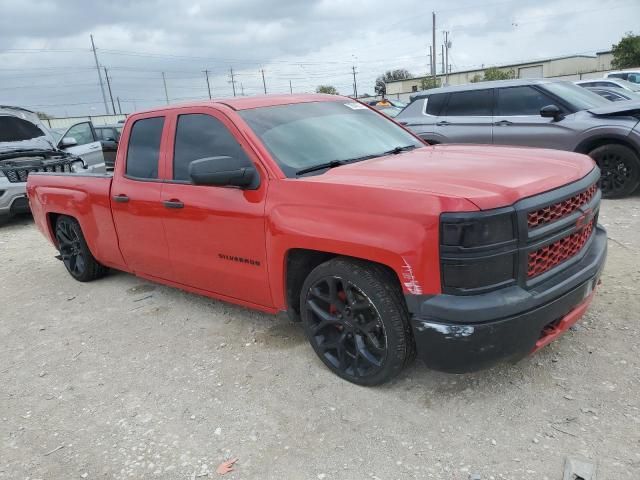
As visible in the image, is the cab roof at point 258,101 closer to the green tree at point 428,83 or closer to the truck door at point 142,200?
the truck door at point 142,200

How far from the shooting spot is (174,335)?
4059mm

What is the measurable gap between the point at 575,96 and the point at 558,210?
18.8 feet

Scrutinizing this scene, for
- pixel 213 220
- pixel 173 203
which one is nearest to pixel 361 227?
pixel 213 220

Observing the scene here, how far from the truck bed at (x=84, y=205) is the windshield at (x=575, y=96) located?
20.0 feet

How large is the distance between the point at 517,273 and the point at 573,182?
71cm

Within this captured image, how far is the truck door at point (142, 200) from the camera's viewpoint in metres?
4.05

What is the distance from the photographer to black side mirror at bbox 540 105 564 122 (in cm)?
698

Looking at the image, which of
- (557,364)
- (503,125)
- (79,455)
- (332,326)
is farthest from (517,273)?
(503,125)

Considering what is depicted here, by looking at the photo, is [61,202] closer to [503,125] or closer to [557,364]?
[557,364]

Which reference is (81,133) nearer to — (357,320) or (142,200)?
(142,200)

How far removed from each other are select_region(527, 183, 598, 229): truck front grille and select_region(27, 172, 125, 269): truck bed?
3559 mm

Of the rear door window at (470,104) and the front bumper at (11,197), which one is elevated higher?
the rear door window at (470,104)

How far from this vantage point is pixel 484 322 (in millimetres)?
2412

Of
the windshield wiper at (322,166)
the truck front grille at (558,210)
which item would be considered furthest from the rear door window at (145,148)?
the truck front grille at (558,210)
